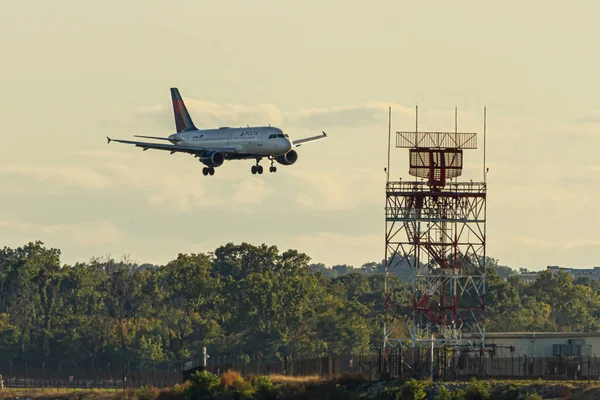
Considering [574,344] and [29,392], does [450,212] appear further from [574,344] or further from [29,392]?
[29,392]

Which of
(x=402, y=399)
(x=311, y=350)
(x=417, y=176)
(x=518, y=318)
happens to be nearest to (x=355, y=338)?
A: (x=311, y=350)

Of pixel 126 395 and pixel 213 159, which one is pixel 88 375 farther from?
pixel 213 159

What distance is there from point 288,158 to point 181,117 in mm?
34520

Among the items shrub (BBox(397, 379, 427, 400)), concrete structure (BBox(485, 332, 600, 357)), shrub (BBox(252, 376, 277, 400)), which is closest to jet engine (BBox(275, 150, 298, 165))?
shrub (BBox(252, 376, 277, 400))

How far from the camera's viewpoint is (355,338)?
191500 millimetres

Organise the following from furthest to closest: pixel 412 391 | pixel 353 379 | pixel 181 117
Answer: pixel 181 117 < pixel 353 379 < pixel 412 391

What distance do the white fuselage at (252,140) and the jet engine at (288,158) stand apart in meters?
1.85

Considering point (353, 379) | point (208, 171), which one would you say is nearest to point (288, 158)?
point (208, 171)

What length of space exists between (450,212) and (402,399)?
1030 inches

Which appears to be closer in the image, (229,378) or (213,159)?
(229,378)

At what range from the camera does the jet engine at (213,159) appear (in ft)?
452

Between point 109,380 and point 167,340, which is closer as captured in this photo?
point 109,380

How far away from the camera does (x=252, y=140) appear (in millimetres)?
136250

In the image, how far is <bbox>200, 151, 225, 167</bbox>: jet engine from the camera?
138 metres
